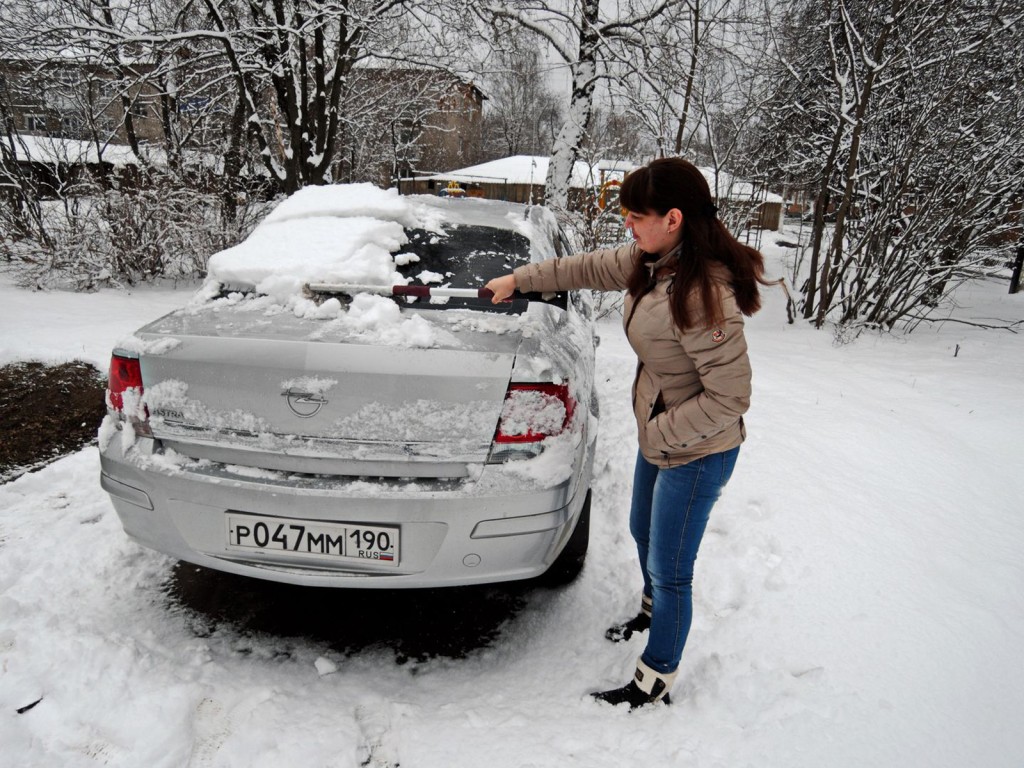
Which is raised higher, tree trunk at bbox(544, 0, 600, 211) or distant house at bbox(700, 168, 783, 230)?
tree trunk at bbox(544, 0, 600, 211)

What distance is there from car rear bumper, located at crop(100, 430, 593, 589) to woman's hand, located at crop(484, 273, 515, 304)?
648 millimetres

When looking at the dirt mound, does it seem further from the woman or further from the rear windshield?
the woman

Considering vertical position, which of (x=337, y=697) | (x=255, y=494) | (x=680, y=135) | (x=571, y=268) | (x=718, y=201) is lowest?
(x=337, y=697)

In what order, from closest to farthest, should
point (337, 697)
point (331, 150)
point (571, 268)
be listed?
point (337, 697), point (571, 268), point (331, 150)

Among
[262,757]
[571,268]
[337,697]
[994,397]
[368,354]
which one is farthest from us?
[994,397]

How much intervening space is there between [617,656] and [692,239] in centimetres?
152

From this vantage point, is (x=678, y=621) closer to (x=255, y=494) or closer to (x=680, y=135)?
(x=255, y=494)

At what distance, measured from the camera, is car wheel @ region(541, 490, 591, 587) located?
8.13 feet

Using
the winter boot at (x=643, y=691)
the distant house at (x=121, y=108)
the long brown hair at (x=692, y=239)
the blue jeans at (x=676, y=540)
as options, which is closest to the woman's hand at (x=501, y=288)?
the long brown hair at (x=692, y=239)

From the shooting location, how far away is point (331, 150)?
1055 centimetres

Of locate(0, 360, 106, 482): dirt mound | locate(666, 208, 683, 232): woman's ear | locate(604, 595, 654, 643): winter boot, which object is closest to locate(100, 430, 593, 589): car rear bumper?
locate(604, 595, 654, 643): winter boot

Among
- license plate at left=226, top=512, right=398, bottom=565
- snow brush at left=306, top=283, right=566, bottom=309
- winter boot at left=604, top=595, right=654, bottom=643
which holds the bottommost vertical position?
winter boot at left=604, top=595, right=654, bottom=643

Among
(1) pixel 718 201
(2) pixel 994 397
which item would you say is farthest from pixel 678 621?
(1) pixel 718 201

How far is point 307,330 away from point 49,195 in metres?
9.57
